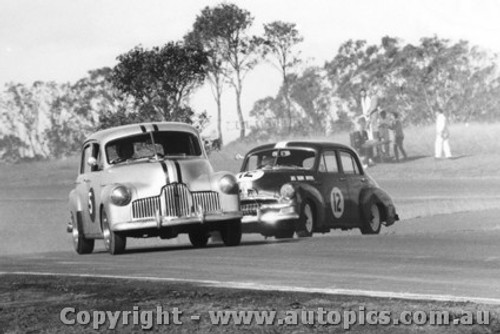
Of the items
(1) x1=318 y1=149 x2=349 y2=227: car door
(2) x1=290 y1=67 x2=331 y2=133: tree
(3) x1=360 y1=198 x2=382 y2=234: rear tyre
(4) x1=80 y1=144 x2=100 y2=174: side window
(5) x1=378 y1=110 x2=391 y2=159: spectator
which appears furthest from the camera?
(2) x1=290 y1=67 x2=331 y2=133: tree

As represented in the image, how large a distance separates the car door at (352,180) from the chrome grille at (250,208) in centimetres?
278

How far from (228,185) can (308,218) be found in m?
3.65

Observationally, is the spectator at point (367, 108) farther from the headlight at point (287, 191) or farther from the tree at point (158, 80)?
the headlight at point (287, 191)

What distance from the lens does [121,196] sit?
18766 mm

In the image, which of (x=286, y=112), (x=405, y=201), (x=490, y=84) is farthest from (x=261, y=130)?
(x=405, y=201)

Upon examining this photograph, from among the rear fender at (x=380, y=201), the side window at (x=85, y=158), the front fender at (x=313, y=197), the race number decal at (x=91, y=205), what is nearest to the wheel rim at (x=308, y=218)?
the front fender at (x=313, y=197)

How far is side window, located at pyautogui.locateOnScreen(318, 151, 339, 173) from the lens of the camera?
2342cm

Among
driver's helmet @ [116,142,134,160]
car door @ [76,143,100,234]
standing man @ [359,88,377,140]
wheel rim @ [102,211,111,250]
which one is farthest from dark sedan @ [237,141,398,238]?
standing man @ [359,88,377,140]

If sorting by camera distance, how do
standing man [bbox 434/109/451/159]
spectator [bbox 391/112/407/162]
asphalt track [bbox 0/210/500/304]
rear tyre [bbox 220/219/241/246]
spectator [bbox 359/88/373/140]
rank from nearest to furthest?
asphalt track [bbox 0/210/500/304], rear tyre [bbox 220/219/241/246], spectator [bbox 359/88/373/140], standing man [bbox 434/109/451/159], spectator [bbox 391/112/407/162]

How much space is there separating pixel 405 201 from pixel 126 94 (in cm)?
2186

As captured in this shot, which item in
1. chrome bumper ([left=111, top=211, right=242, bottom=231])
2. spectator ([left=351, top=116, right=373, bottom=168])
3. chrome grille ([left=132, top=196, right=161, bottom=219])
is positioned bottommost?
chrome bumper ([left=111, top=211, right=242, bottom=231])

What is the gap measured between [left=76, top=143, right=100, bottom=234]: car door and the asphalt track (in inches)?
21.8

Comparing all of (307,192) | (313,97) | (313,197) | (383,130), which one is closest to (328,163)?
(313,197)

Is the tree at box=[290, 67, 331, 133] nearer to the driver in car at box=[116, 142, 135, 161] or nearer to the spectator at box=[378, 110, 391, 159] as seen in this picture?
the spectator at box=[378, 110, 391, 159]
